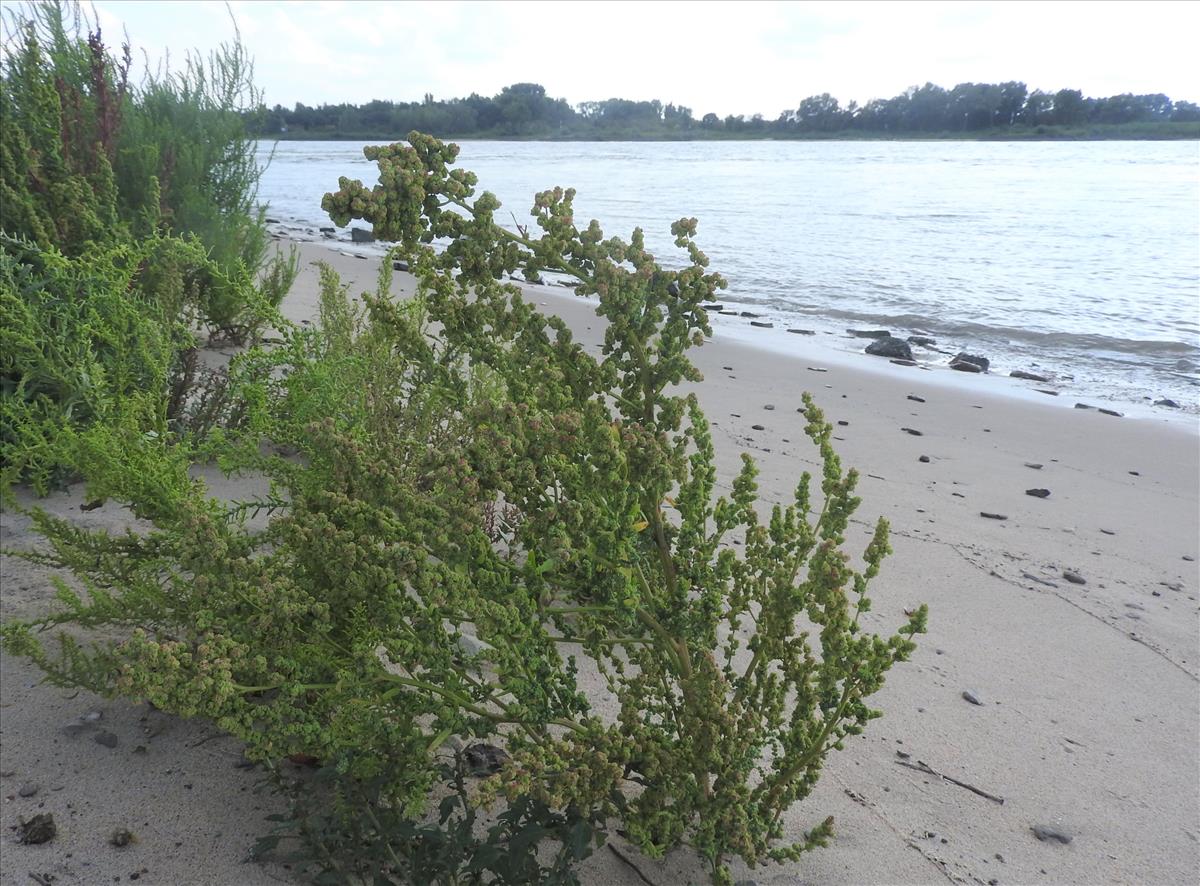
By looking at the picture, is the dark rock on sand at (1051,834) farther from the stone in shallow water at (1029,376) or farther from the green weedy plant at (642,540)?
the stone in shallow water at (1029,376)

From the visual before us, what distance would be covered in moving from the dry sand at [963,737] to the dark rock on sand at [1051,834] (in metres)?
0.01

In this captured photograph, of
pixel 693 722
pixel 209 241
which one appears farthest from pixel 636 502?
pixel 209 241

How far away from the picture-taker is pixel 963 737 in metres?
2.71

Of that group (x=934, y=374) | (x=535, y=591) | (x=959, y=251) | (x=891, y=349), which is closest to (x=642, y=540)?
(x=535, y=591)

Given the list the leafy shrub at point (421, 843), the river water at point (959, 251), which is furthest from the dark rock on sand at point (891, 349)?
the leafy shrub at point (421, 843)

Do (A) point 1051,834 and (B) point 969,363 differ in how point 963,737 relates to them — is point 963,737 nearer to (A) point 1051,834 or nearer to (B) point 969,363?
(A) point 1051,834

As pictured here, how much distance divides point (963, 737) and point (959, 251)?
17416 millimetres

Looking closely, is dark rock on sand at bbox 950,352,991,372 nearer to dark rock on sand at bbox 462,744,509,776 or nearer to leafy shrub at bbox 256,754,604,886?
dark rock on sand at bbox 462,744,509,776

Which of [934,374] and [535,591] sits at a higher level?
[535,591]

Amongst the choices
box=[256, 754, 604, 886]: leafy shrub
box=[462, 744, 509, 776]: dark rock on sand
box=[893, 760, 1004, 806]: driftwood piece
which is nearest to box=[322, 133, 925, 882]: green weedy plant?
box=[256, 754, 604, 886]: leafy shrub

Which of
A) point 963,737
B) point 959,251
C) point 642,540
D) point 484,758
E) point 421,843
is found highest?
point 642,540

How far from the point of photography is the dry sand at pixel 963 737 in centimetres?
216

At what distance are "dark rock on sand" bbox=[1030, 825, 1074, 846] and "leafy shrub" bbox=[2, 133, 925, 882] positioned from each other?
0.73 m

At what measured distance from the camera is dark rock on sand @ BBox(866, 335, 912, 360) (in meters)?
9.94
